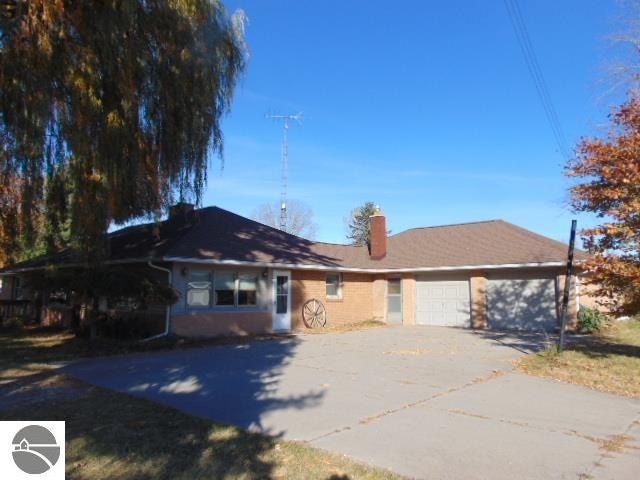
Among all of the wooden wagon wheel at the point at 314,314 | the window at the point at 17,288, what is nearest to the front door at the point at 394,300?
the wooden wagon wheel at the point at 314,314

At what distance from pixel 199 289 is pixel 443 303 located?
10723 millimetres

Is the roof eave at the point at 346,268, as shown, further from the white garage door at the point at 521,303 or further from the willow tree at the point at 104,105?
the willow tree at the point at 104,105

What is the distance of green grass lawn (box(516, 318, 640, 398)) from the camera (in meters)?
9.19

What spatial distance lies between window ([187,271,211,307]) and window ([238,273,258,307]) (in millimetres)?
1271

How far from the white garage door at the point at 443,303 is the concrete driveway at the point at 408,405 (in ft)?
27.5

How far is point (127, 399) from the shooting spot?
7.63 m

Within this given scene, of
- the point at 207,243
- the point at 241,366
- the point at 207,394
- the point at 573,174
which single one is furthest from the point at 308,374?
the point at 207,243

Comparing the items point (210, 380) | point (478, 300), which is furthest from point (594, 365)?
point (478, 300)

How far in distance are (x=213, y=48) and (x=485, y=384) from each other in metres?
8.44

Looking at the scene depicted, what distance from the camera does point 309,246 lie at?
23328mm

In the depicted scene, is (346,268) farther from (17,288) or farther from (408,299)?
(17,288)

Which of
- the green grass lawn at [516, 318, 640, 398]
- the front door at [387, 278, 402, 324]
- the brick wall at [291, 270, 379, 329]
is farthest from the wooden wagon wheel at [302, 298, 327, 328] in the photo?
the green grass lawn at [516, 318, 640, 398]

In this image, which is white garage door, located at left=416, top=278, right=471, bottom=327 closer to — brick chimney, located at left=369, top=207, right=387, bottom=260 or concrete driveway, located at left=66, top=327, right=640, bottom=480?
brick chimney, located at left=369, top=207, right=387, bottom=260

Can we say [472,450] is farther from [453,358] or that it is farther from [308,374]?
[453,358]
